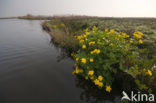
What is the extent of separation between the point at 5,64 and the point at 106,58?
381 centimetres

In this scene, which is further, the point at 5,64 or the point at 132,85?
the point at 5,64

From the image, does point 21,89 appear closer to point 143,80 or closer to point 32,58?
point 32,58

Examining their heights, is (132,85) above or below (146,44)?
below

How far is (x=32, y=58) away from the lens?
13.1 ft

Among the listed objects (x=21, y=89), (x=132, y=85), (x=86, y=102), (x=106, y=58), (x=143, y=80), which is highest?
(x=106, y=58)

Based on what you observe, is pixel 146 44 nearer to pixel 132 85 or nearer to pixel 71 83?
pixel 132 85

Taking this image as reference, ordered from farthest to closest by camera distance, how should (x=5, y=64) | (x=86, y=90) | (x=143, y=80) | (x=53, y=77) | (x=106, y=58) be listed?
(x=5, y=64) → (x=53, y=77) → (x=86, y=90) → (x=106, y=58) → (x=143, y=80)

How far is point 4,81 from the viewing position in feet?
8.58

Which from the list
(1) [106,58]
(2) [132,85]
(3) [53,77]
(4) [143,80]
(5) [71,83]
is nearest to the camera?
(4) [143,80]

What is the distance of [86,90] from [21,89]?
5.69 feet

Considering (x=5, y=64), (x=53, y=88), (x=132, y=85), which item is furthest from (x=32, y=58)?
(x=132, y=85)

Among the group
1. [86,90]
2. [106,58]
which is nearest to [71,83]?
[86,90]

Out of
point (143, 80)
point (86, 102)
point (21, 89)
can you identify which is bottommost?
point (86, 102)

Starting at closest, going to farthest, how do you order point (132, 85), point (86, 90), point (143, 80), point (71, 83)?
1. point (143, 80)
2. point (132, 85)
3. point (86, 90)
4. point (71, 83)
